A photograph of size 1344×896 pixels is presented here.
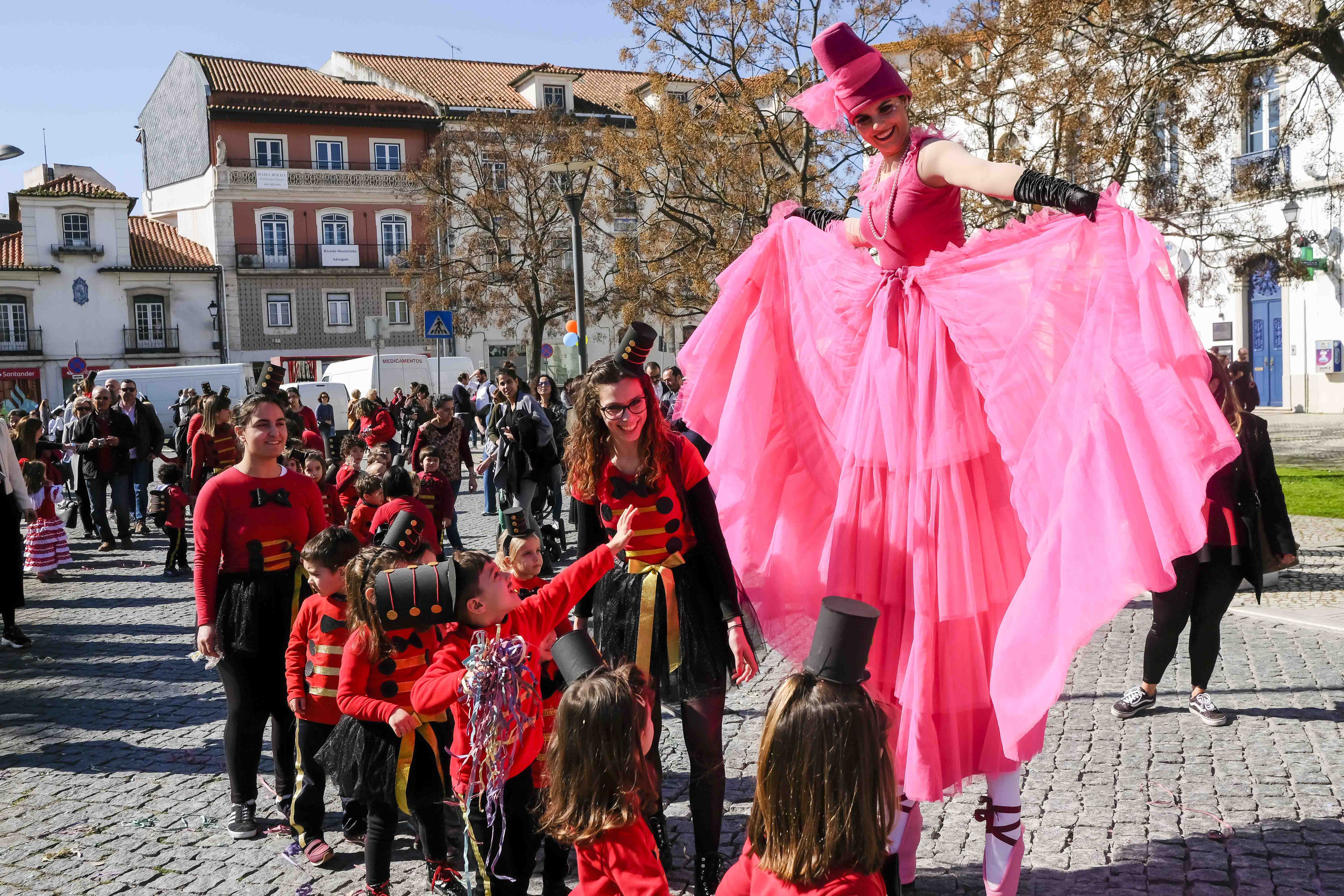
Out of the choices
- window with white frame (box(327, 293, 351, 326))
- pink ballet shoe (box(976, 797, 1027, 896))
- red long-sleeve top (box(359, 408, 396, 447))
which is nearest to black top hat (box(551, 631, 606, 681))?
pink ballet shoe (box(976, 797, 1027, 896))

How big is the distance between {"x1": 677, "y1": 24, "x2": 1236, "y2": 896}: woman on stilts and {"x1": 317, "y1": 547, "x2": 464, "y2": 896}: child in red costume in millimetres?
1224

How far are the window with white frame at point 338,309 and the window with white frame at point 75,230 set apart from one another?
905 cm

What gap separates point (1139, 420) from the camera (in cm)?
278

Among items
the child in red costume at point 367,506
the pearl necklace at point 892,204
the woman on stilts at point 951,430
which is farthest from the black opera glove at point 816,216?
the child in red costume at point 367,506

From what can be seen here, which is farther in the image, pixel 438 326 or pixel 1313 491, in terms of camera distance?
pixel 438 326

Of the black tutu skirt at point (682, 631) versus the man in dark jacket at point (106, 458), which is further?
the man in dark jacket at point (106, 458)

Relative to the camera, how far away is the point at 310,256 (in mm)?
45594

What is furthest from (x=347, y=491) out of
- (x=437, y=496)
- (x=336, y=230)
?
(x=336, y=230)

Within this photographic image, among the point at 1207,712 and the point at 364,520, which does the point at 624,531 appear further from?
the point at 364,520

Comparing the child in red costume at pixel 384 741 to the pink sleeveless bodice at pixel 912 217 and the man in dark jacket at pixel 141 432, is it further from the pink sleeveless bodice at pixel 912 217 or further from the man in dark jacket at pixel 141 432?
the man in dark jacket at pixel 141 432

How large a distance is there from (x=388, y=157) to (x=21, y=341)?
15.4m

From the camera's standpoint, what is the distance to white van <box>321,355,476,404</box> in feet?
102

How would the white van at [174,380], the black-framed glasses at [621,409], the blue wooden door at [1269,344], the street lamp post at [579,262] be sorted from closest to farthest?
the black-framed glasses at [621,409]
the street lamp post at [579,262]
the blue wooden door at [1269,344]
the white van at [174,380]

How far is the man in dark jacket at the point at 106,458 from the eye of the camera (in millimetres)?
13344
